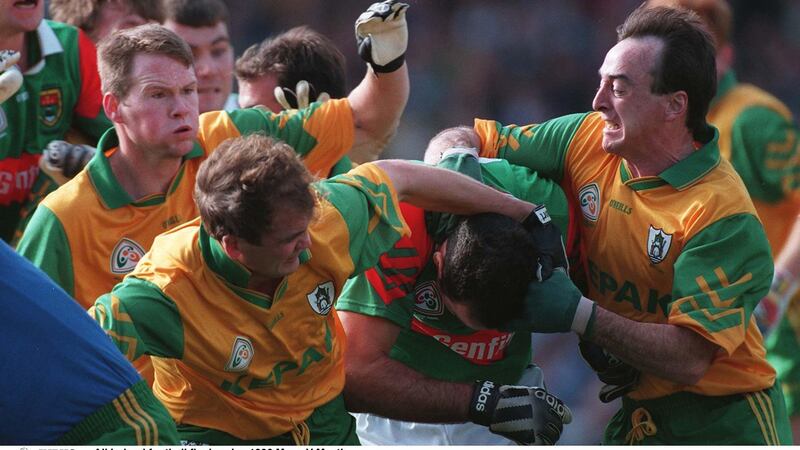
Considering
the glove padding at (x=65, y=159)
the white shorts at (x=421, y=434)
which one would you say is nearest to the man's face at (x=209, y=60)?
the glove padding at (x=65, y=159)

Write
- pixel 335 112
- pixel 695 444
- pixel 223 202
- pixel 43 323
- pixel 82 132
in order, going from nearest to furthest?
pixel 43 323, pixel 223 202, pixel 695 444, pixel 335 112, pixel 82 132

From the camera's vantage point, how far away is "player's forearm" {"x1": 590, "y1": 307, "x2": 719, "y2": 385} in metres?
3.56

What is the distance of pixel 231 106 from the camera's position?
233 inches

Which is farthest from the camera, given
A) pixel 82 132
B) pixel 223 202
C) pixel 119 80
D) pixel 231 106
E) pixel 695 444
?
pixel 231 106

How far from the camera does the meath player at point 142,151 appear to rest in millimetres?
3867

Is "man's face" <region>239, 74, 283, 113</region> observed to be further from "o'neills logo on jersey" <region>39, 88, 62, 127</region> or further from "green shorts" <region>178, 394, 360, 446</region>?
"green shorts" <region>178, 394, 360, 446</region>

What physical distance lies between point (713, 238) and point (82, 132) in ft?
8.62

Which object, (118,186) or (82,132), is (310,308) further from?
(82,132)

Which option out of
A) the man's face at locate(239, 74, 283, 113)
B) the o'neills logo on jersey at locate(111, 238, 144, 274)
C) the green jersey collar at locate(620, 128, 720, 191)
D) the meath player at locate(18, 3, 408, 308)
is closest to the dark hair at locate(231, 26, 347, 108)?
the man's face at locate(239, 74, 283, 113)

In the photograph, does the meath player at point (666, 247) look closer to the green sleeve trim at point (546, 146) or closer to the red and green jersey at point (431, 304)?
the green sleeve trim at point (546, 146)

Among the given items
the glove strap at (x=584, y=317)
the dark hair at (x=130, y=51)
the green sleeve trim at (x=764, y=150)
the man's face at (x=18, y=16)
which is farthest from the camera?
the green sleeve trim at (x=764, y=150)

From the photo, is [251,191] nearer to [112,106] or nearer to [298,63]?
[112,106]

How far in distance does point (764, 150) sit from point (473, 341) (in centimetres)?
205

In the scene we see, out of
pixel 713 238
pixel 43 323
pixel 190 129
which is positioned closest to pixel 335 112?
pixel 190 129
